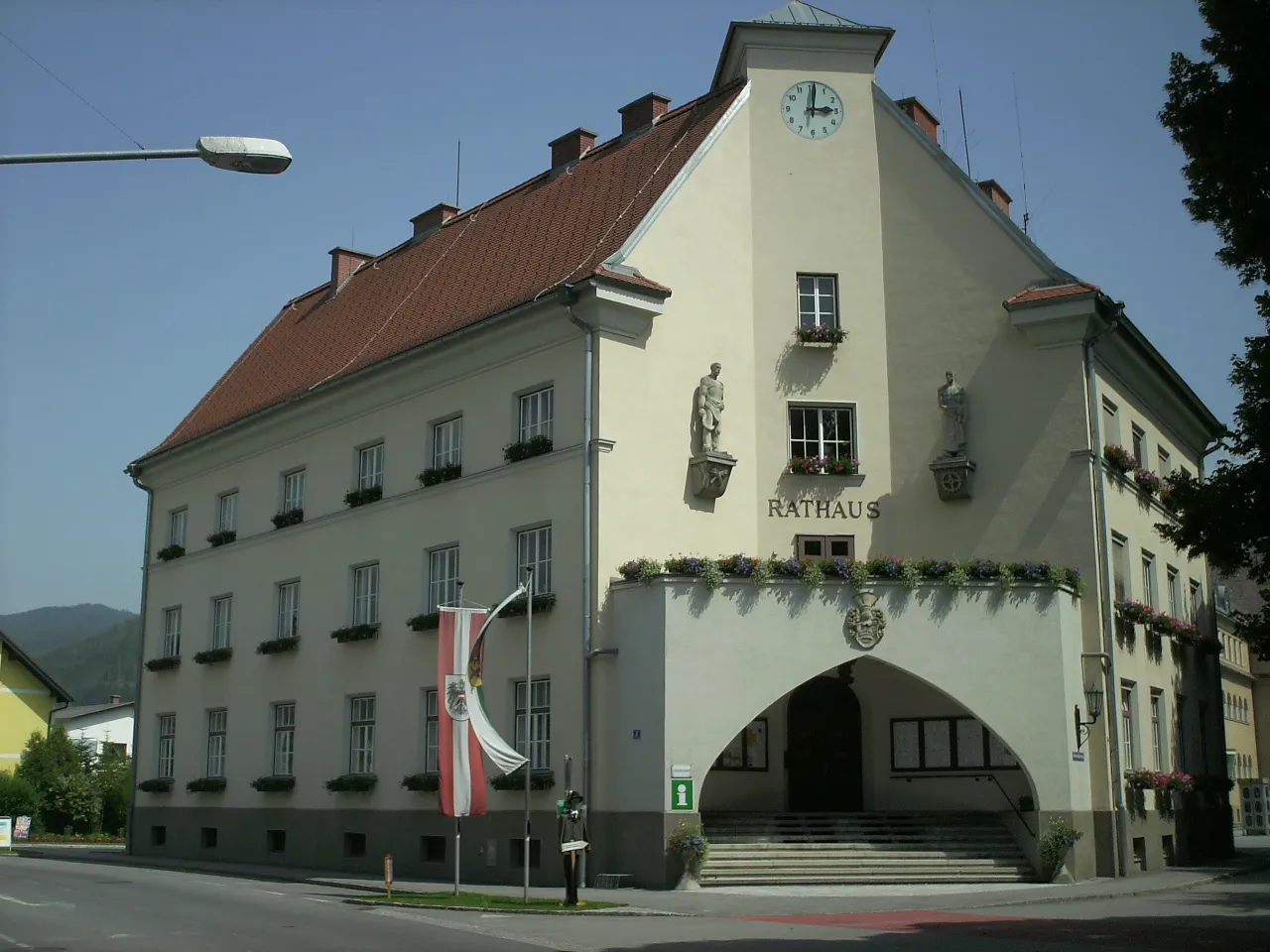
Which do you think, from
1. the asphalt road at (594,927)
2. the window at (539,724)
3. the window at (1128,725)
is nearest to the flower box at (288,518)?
the window at (539,724)

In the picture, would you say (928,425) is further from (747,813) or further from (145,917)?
(145,917)

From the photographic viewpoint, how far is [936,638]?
2667cm

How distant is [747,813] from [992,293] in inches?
450

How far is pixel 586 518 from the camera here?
2773 centimetres

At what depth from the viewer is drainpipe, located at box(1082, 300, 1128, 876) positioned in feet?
90.4

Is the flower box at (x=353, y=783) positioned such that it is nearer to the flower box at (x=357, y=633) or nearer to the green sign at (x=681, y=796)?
the flower box at (x=357, y=633)

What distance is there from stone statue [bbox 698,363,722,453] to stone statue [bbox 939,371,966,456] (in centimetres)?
460

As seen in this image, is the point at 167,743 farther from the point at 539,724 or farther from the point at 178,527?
the point at 539,724

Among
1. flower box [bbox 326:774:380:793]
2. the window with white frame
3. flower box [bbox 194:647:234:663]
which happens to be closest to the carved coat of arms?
flower box [bbox 326:774:380:793]

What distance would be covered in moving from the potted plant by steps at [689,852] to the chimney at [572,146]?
57.4 feet

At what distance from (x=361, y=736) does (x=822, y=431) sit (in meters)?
12.3

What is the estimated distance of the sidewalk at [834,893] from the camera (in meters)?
22.1

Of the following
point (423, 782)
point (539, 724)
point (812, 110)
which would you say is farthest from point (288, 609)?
point (812, 110)

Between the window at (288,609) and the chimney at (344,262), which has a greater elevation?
the chimney at (344,262)
